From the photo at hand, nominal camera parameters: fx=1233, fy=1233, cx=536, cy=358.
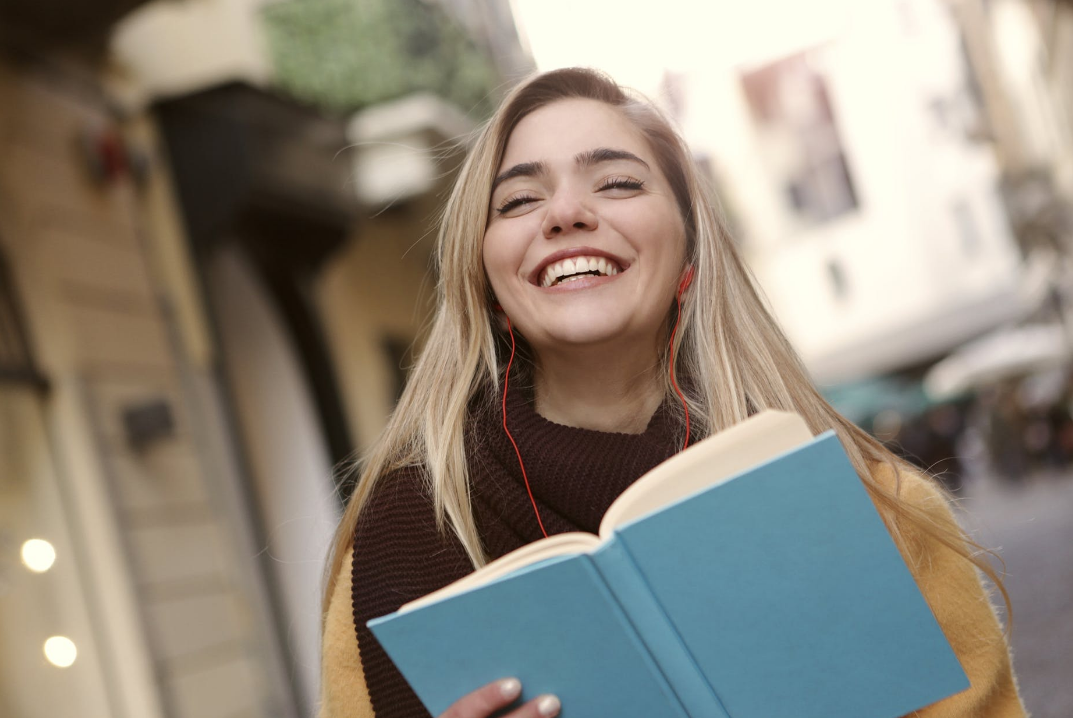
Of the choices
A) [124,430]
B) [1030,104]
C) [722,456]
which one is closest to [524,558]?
[722,456]

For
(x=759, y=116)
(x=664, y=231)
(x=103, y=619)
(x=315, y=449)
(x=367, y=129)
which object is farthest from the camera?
(x=759, y=116)

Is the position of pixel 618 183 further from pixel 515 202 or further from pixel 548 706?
pixel 548 706

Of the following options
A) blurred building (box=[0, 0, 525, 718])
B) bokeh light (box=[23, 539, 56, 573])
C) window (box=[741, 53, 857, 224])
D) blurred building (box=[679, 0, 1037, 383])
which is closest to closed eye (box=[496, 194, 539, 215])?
blurred building (box=[0, 0, 525, 718])

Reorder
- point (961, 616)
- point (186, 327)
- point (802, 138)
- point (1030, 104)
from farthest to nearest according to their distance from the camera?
point (802, 138)
point (1030, 104)
point (186, 327)
point (961, 616)

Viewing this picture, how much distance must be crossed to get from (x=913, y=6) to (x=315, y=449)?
30.7 meters

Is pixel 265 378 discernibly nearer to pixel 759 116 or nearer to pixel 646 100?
pixel 646 100

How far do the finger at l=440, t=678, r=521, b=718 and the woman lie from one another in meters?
0.44

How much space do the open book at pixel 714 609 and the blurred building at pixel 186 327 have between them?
4.88 feet

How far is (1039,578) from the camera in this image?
870 cm

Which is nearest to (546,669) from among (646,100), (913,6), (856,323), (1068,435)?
(646,100)

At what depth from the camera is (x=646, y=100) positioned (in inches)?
95.1

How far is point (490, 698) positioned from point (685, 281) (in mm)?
967

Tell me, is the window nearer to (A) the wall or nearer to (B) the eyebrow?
(A) the wall

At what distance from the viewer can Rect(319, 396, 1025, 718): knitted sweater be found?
1.89 metres
